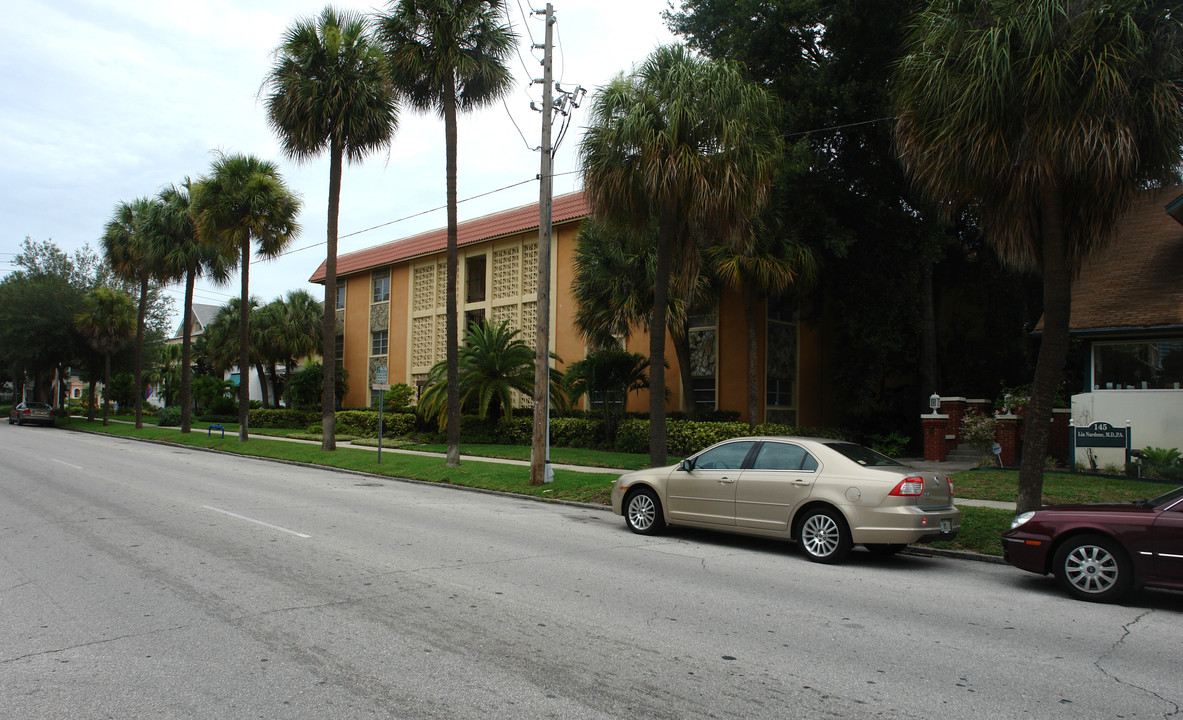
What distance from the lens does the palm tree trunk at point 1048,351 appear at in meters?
10.2

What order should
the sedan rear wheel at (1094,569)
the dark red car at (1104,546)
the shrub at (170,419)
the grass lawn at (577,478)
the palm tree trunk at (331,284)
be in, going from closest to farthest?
the dark red car at (1104,546) → the sedan rear wheel at (1094,569) → the grass lawn at (577,478) → the palm tree trunk at (331,284) → the shrub at (170,419)

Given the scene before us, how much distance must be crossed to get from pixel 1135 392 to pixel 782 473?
11.1m

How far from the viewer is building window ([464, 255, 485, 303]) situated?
113ft

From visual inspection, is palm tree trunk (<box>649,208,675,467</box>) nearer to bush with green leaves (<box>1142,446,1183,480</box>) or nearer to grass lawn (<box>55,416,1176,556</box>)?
grass lawn (<box>55,416,1176,556</box>)

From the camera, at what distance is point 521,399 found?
31.0 metres

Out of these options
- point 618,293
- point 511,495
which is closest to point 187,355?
point 618,293

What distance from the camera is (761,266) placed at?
65.4ft

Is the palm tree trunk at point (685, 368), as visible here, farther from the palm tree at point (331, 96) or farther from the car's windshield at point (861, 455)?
the car's windshield at point (861, 455)

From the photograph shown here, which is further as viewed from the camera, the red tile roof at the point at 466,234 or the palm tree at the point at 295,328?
the palm tree at the point at 295,328

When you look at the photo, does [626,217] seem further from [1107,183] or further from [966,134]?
[1107,183]

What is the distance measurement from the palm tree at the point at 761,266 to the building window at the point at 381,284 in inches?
885

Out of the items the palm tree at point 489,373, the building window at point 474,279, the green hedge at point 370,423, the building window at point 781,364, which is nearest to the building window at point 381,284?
the building window at point 474,279

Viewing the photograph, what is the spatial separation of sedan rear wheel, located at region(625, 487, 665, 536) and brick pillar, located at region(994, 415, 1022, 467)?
11.7 m

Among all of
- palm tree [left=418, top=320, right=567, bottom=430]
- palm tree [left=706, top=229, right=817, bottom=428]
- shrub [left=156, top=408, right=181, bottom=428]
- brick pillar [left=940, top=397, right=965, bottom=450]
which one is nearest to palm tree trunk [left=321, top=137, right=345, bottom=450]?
palm tree [left=418, top=320, right=567, bottom=430]
